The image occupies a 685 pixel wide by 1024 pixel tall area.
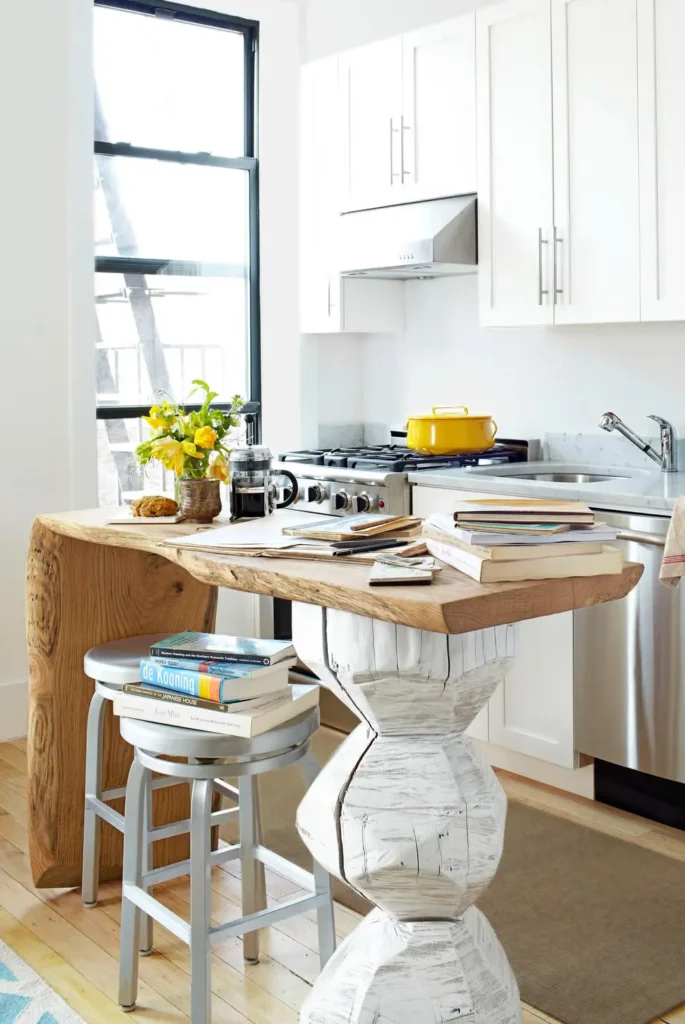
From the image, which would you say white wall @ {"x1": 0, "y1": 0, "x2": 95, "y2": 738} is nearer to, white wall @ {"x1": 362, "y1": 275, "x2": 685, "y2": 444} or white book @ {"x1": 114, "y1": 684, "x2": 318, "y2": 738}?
white wall @ {"x1": 362, "y1": 275, "x2": 685, "y2": 444}

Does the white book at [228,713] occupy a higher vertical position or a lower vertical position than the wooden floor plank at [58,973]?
higher

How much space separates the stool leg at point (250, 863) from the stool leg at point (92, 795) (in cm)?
42

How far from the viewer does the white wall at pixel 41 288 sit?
4.07 m

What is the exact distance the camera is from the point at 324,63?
443cm

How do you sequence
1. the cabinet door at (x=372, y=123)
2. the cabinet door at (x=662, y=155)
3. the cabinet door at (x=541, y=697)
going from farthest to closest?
the cabinet door at (x=372, y=123), the cabinet door at (x=541, y=697), the cabinet door at (x=662, y=155)

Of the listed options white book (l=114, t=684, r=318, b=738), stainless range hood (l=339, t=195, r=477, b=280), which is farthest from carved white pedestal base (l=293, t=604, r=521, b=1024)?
stainless range hood (l=339, t=195, r=477, b=280)

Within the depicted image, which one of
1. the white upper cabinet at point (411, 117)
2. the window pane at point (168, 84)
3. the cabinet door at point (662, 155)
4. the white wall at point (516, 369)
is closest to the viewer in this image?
the cabinet door at point (662, 155)

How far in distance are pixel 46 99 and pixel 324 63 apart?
1091 mm

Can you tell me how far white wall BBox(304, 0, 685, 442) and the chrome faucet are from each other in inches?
2.9

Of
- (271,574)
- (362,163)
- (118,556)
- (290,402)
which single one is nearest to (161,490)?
(290,402)

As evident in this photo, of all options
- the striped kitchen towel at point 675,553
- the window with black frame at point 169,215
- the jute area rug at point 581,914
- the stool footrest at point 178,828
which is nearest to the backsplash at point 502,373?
the window with black frame at point 169,215

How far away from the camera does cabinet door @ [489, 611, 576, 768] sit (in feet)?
11.1

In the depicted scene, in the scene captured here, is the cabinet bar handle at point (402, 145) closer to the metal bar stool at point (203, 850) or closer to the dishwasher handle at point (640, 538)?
the dishwasher handle at point (640, 538)

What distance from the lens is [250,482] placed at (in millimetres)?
2430
